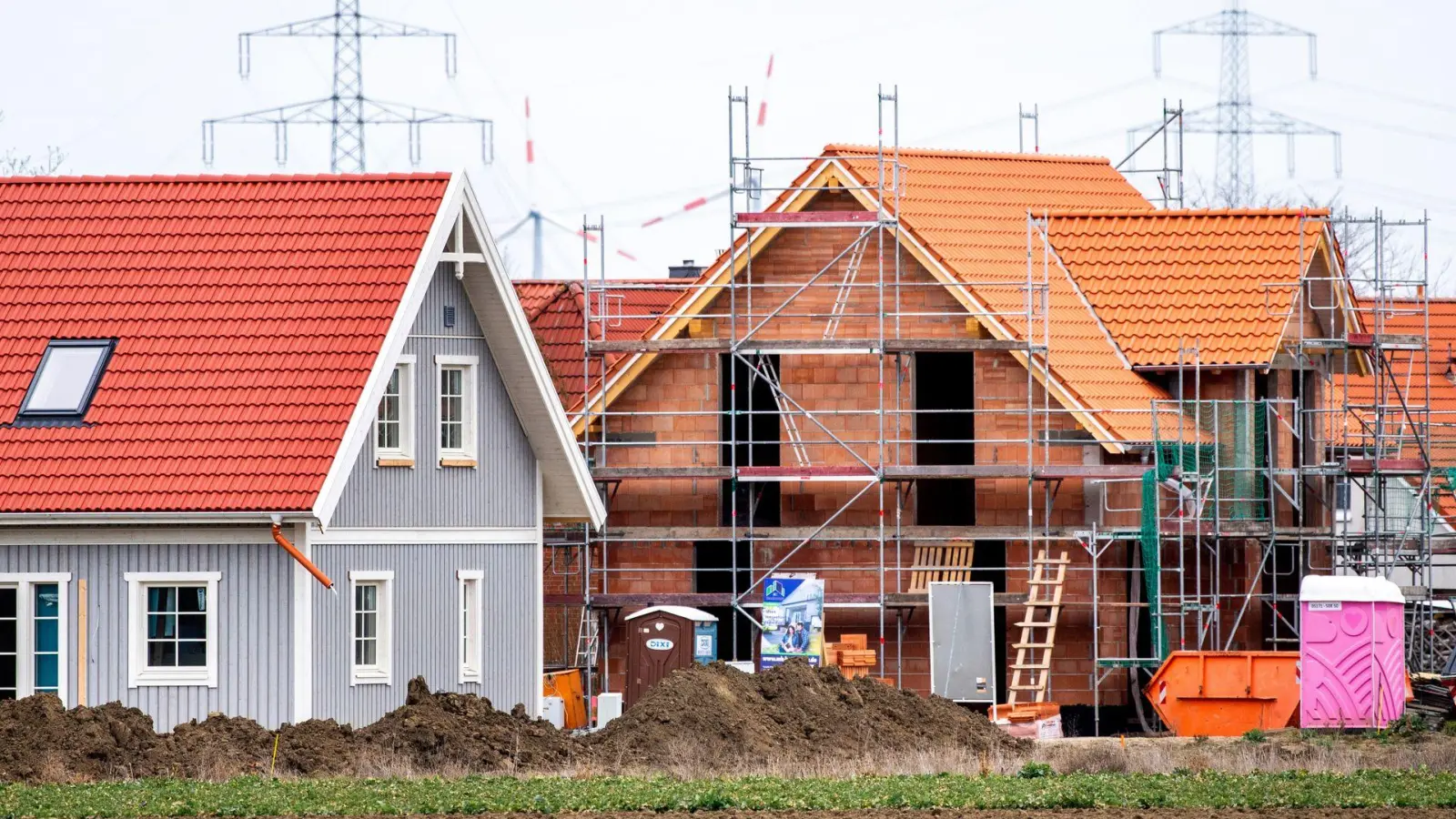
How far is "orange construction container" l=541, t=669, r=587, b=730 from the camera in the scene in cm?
3005

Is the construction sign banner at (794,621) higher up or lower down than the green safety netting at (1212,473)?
lower down

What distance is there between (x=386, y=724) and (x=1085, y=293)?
14485 mm

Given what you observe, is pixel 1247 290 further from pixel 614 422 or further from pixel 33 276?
pixel 33 276

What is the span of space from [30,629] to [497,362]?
594cm

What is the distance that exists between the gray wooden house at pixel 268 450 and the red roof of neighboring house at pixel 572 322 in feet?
23.1

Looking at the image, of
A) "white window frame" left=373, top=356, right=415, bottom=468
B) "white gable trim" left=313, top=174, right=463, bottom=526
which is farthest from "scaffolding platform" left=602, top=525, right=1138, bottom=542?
"white gable trim" left=313, top=174, right=463, bottom=526

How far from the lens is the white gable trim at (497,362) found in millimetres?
24359

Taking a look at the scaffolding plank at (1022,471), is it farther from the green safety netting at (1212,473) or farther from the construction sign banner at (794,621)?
the construction sign banner at (794,621)

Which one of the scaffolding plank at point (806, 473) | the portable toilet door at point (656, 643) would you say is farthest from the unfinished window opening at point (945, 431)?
the portable toilet door at point (656, 643)

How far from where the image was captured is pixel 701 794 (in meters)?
19.4

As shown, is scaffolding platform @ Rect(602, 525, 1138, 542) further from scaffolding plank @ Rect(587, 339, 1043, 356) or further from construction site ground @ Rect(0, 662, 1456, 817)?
construction site ground @ Rect(0, 662, 1456, 817)

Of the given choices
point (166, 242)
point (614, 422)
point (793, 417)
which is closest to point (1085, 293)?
point (793, 417)

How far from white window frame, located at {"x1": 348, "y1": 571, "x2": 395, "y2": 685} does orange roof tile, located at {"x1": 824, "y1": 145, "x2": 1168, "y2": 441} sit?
30.8ft

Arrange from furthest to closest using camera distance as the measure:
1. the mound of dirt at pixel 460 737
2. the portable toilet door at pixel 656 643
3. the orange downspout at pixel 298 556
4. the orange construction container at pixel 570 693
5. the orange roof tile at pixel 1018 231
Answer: the orange roof tile at pixel 1018 231 → the orange construction container at pixel 570 693 → the portable toilet door at pixel 656 643 → the orange downspout at pixel 298 556 → the mound of dirt at pixel 460 737
